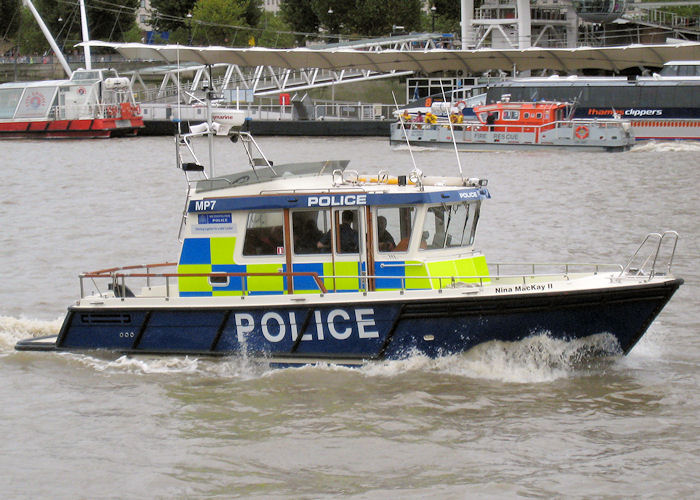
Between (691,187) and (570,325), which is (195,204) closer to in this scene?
(570,325)

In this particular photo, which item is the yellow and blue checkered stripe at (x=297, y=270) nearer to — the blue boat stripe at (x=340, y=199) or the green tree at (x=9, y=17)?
the blue boat stripe at (x=340, y=199)

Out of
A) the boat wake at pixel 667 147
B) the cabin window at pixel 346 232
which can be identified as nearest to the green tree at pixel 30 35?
the boat wake at pixel 667 147

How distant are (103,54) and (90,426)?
84.1 m

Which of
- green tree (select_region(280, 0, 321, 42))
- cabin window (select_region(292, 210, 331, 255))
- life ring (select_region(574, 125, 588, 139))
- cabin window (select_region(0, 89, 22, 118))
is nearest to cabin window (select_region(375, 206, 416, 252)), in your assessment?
cabin window (select_region(292, 210, 331, 255))

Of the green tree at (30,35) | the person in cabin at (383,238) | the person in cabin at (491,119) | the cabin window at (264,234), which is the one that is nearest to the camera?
the person in cabin at (383,238)

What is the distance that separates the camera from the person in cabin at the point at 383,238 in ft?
46.6

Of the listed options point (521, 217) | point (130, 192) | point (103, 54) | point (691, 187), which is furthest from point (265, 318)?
point (103, 54)

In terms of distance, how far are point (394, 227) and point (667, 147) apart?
3780cm

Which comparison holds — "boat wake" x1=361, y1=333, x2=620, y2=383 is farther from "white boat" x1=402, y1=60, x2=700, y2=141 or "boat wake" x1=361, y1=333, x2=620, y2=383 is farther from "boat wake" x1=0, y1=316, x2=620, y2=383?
"white boat" x1=402, y1=60, x2=700, y2=141

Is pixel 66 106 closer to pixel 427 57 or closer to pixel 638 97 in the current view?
pixel 427 57

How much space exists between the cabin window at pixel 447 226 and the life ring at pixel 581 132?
116 feet

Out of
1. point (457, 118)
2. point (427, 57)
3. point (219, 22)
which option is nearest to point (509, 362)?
point (457, 118)

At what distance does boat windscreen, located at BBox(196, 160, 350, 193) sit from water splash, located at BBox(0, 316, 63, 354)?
4040 millimetres

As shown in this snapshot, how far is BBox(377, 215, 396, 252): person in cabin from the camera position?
46.6 feet
